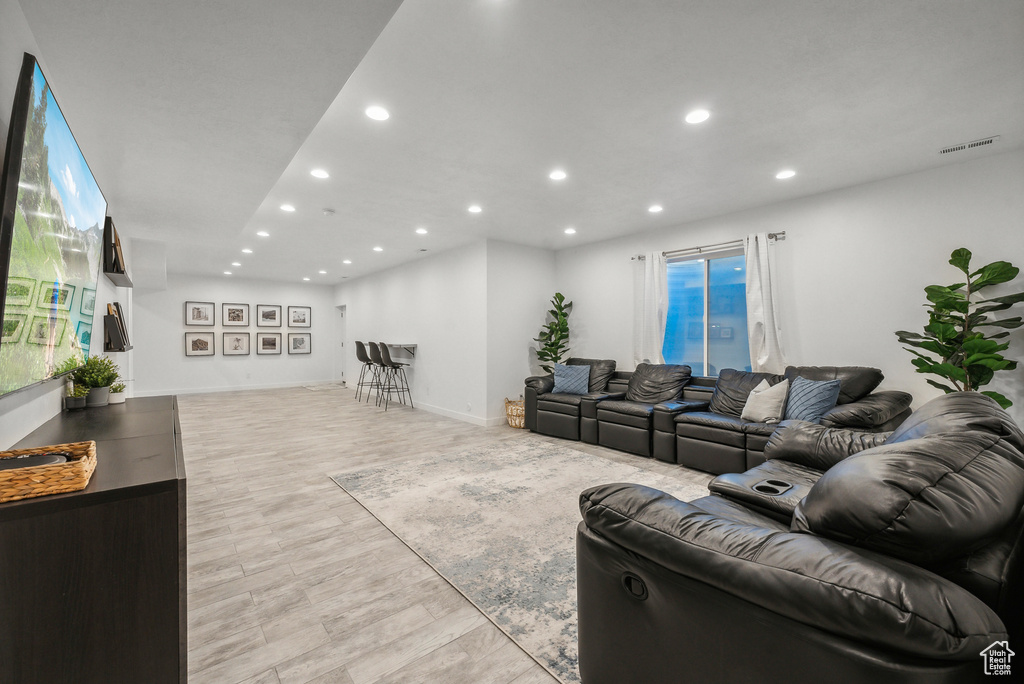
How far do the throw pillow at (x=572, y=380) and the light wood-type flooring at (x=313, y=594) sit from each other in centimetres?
138

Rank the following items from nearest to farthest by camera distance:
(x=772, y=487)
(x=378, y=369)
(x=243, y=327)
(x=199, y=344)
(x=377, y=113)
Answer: (x=772, y=487)
(x=377, y=113)
(x=378, y=369)
(x=199, y=344)
(x=243, y=327)

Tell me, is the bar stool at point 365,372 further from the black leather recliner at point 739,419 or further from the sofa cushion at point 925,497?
the sofa cushion at point 925,497

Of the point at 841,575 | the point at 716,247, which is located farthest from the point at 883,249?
the point at 841,575

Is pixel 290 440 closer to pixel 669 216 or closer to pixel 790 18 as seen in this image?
pixel 669 216

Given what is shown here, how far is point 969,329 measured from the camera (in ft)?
10.2

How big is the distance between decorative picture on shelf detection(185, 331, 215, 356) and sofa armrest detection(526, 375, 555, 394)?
25.1ft

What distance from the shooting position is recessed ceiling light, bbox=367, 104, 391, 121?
258cm

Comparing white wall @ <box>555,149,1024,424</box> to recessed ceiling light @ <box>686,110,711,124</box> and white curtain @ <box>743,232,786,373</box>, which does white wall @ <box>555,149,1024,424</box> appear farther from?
recessed ceiling light @ <box>686,110,711,124</box>

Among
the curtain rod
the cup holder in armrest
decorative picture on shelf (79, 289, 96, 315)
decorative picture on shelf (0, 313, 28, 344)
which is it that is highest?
the curtain rod

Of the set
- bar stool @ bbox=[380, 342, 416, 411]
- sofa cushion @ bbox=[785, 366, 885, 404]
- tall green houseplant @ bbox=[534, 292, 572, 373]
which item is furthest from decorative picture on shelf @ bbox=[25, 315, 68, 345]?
bar stool @ bbox=[380, 342, 416, 411]

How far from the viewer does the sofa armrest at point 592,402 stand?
196 inches

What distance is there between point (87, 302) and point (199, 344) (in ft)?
27.6

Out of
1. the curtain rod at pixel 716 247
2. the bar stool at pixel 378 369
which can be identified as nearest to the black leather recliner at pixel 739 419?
the curtain rod at pixel 716 247

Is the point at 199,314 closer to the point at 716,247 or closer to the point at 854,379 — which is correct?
the point at 716,247
